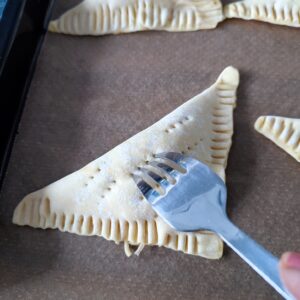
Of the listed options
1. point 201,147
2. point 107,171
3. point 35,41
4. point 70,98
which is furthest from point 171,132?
point 35,41

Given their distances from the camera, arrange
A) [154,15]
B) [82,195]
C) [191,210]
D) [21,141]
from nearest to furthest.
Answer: [191,210]
[82,195]
[21,141]
[154,15]

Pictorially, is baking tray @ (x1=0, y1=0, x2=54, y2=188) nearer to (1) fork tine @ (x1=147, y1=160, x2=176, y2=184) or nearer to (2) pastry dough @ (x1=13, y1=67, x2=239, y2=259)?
(2) pastry dough @ (x1=13, y1=67, x2=239, y2=259)

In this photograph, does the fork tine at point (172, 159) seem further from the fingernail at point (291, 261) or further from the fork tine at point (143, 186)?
the fingernail at point (291, 261)

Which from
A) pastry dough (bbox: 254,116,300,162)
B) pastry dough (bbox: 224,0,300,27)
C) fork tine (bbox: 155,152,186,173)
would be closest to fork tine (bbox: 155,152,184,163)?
fork tine (bbox: 155,152,186,173)

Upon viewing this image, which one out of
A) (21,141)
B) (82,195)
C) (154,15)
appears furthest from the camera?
(154,15)

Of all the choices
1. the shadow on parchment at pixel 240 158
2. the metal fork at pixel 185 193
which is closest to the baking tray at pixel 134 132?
the shadow on parchment at pixel 240 158

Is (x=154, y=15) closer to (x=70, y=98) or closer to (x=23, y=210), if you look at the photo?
(x=70, y=98)

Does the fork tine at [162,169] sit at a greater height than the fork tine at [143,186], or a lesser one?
greater
